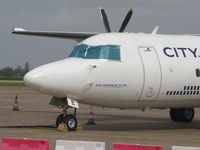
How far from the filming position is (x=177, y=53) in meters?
17.1

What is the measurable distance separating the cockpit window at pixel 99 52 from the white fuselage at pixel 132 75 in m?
0.17

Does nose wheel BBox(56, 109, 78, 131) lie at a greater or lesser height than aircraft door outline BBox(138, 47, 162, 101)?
lesser

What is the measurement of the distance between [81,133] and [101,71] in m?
1.94

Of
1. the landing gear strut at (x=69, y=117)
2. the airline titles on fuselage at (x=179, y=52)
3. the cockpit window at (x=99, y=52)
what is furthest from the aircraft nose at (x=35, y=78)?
the airline titles on fuselage at (x=179, y=52)

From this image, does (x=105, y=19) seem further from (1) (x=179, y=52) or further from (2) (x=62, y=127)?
(2) (x=62, y=127)

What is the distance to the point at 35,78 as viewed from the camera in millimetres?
14906

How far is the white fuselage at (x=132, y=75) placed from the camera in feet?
49.6

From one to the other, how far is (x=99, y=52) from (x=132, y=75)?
123 centimetres

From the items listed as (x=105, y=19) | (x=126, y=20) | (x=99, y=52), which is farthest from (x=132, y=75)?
(x=105, y=19)

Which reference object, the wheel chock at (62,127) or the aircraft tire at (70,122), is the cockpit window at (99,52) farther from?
the wheel chock at (62,127)

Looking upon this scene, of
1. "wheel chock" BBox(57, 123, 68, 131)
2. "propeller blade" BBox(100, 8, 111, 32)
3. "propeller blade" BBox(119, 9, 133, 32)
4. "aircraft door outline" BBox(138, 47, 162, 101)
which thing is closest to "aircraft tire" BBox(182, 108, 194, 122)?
"aircraft door outline" BBox(138, 47, 162, 101)

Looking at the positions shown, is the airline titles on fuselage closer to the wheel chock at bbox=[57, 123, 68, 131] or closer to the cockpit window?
the cockpit window

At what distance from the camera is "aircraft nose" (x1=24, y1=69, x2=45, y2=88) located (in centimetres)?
1489

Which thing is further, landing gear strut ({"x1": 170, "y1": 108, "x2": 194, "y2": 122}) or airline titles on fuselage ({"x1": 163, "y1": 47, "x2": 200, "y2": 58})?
landing gear strut ({"x1": 170, "y1": 108, "x2": 194, "y2": 122})
